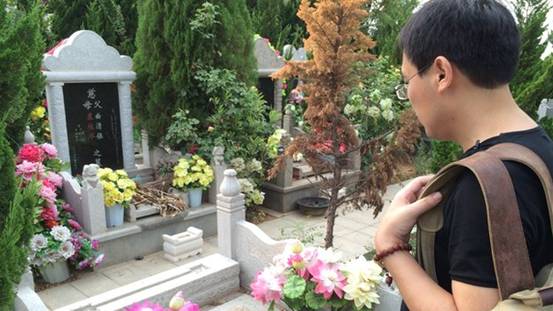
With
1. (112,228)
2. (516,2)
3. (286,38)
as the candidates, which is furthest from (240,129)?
(286,38)

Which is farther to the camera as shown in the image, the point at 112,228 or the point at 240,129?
the point at 240,129

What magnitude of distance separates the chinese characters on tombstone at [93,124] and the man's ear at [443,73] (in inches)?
210

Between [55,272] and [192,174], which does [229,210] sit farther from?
[192,174]

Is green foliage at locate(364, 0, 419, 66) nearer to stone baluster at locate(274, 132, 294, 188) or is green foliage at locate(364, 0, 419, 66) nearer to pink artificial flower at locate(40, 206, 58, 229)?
stone baluster at locate(274, 132, 294, 188)

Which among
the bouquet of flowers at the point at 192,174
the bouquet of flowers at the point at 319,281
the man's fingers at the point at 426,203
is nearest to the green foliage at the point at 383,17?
the bouquet of flowers at the point at 192,174

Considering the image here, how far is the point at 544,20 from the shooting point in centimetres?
455

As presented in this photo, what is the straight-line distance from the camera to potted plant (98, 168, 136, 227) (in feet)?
15.3

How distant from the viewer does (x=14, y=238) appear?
5.11ft

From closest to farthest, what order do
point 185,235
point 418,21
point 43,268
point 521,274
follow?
point 521,274
point 418,21
point 43,268
point 185,235

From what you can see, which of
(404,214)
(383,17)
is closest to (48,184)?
(404,214)

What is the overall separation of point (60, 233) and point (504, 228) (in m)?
4.05

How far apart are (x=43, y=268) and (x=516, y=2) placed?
216 inches

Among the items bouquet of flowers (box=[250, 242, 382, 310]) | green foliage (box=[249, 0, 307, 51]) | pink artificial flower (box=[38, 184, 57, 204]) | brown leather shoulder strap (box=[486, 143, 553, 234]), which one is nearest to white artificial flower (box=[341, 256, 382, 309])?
bouquet of flowers (box=[250, 242, 382, 310])

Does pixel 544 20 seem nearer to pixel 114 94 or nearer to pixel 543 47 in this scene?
pixel 543 47
